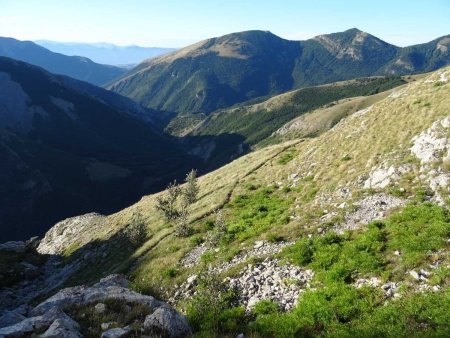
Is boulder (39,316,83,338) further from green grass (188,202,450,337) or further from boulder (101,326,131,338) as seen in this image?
green grass (188,202,450,337)

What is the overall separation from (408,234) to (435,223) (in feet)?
5.24

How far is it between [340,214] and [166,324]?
16.9 meters

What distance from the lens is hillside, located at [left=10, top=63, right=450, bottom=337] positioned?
16.8 m

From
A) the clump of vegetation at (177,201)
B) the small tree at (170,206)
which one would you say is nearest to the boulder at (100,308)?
the clump of vegetation at (177,201)

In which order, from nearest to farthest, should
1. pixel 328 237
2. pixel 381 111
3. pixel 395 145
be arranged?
1. pixel 328 237
2. pixel 395 145
3. pixel 381 111

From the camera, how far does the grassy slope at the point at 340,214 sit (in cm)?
1641

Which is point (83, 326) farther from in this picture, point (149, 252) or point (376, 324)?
point (149, 252)

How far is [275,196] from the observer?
128 feet

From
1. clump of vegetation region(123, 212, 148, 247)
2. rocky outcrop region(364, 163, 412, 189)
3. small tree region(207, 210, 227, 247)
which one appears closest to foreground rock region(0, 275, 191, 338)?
small tree region(207, 210, 227, 247)

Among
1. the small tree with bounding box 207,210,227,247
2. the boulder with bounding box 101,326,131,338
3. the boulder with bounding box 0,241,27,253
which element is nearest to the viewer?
the boulder with bounding box 101,326,131,338

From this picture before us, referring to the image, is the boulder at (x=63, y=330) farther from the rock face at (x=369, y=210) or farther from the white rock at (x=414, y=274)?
the rock face at (x=369, y=210)

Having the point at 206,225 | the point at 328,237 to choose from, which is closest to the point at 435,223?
the point at 328,237

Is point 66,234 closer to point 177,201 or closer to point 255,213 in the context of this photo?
point 177,201

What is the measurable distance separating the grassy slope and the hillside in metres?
0.09
